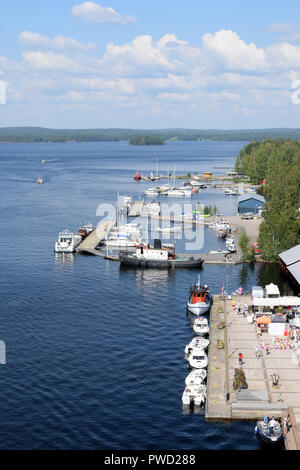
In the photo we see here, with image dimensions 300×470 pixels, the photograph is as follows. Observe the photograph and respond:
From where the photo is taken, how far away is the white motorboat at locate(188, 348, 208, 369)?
5825 centimetres

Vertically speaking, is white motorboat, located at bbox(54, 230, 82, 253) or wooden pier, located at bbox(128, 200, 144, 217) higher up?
wooden pier, located at bbox(128, 200, 144, 217)

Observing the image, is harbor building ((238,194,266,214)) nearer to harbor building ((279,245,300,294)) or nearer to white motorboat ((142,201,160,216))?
white motorboat ((142,201,160,216))

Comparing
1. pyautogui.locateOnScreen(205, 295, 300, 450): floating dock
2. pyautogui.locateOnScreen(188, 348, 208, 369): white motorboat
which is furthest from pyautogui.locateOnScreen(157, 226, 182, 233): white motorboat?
pyautogui.locateOnScreen(188, 348, 208, 369): white motorboat

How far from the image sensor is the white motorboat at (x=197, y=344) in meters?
61.8

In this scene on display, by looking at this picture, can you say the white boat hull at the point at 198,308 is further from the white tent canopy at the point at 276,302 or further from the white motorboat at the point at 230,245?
the white motorboat at the point at 230,245

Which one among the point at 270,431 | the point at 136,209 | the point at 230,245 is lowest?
the point at 270,431

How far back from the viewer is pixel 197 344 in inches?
2462

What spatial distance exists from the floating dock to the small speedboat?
76 cm

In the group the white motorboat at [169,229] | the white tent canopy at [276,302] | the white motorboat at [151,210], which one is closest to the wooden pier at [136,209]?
the white motorboat at [151,210]

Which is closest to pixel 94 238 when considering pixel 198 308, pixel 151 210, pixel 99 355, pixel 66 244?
pixel 66 244

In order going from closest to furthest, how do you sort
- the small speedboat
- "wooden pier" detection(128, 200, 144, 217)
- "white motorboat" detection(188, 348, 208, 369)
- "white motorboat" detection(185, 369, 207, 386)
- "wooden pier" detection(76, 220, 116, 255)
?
the small speedboat < "white motorboat" detection(185, 369, 207, 386) < "white motorboat" detection(188, 348, 208, 369) < "wooden pier" detection(76, 220, 116, 255) < "wooden pier" detection(128, 200, 144, 217)

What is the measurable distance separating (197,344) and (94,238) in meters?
66.6

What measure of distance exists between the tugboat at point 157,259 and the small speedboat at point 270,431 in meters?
56.6

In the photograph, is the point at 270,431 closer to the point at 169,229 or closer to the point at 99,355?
the point at 99,355
